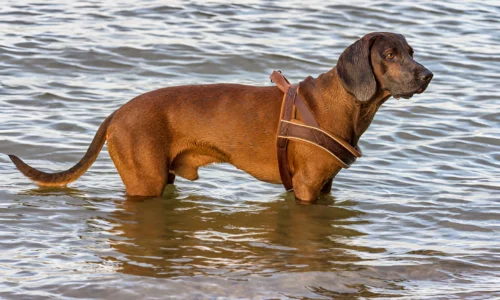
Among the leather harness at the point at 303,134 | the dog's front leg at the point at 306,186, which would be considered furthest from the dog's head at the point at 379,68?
the dog's front leg at the point at 306,186

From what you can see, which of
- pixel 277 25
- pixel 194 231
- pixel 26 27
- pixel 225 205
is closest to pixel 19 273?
pixel 194 231

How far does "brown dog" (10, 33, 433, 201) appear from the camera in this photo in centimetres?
709

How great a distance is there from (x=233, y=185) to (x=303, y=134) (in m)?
1.48

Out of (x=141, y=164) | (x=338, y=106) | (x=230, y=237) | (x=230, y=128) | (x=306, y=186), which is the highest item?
(x=338, y=106)

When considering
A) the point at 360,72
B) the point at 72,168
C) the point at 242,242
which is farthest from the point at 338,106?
the point at 72,168

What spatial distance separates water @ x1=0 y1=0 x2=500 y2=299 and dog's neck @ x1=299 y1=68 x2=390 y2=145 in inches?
29.8

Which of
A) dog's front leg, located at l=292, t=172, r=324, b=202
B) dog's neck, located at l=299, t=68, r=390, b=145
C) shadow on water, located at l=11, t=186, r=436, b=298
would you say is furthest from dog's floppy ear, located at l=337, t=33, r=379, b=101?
shadow on water, located at l=11, t=186, r=436, b=298

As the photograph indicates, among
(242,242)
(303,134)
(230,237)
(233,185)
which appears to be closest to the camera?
(242,242)

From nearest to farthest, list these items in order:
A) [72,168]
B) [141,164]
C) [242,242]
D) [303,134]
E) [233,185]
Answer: [242,242]
[303,134]
[141,164]
[72,168]
[233,185]

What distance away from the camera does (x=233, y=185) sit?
8383 mm

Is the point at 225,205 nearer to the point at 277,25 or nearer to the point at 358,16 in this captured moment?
the point at 277,25

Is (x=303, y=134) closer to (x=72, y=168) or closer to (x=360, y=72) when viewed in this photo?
(x=360, y=72)

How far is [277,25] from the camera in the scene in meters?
14.7

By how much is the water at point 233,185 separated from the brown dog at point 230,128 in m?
0.37
